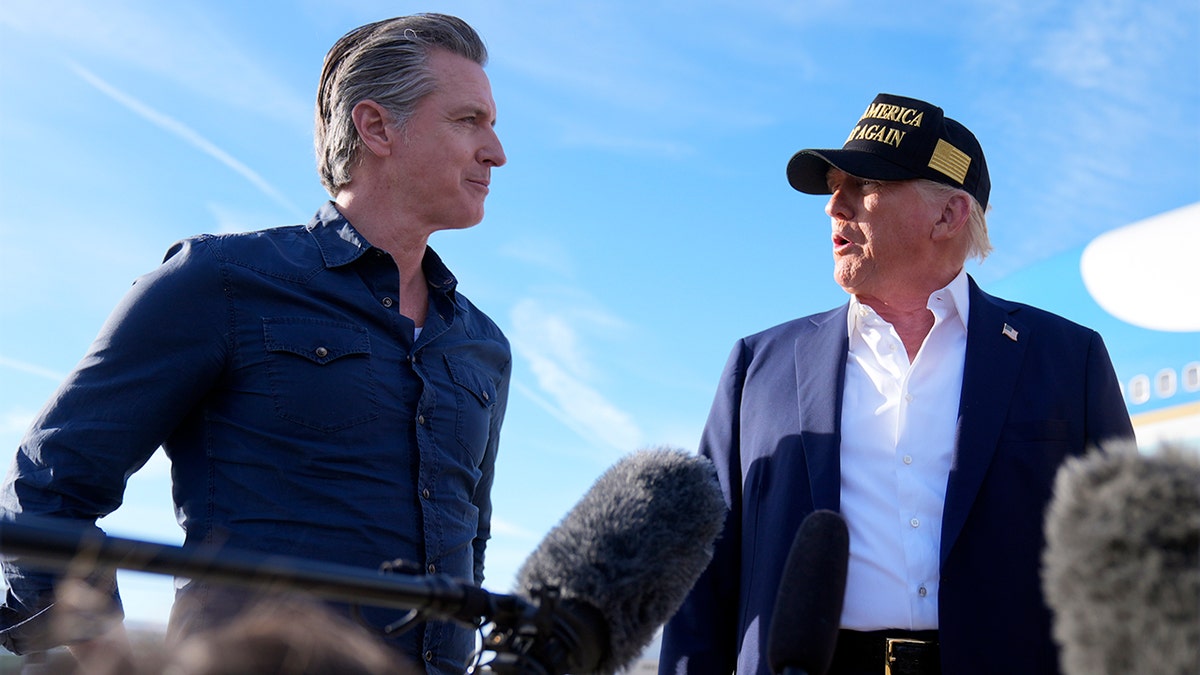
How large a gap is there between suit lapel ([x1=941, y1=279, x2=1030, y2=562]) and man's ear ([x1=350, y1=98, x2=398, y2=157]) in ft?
5.52

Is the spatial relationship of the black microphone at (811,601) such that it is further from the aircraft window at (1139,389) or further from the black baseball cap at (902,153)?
the aircraft window at (1139,389)

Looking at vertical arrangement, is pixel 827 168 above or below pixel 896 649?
above

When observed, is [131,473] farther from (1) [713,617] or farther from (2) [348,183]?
(1) [713,617]

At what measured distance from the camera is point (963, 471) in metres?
3.01

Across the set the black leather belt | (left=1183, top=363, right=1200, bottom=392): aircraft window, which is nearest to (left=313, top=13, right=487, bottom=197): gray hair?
the black leather belt

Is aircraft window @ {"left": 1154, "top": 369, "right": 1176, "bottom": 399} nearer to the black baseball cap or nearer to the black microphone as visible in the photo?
the black baseball cap

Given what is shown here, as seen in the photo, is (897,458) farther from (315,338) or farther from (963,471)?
(315,338)

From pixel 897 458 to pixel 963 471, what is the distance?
0.60 feet

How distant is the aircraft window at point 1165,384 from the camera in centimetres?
1816

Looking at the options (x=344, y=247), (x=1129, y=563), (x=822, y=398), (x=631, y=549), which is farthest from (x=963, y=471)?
(x=1129, y=563)

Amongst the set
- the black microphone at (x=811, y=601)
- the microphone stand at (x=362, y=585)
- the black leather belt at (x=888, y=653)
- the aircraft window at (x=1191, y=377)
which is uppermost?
the aircraft window at (x=1191, y=377)

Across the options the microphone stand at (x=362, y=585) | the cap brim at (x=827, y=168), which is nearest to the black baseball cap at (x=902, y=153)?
the cap brim at (x=827, y=168)

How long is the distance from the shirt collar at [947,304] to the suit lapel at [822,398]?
3 centimetres

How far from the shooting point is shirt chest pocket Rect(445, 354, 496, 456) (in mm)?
3057
